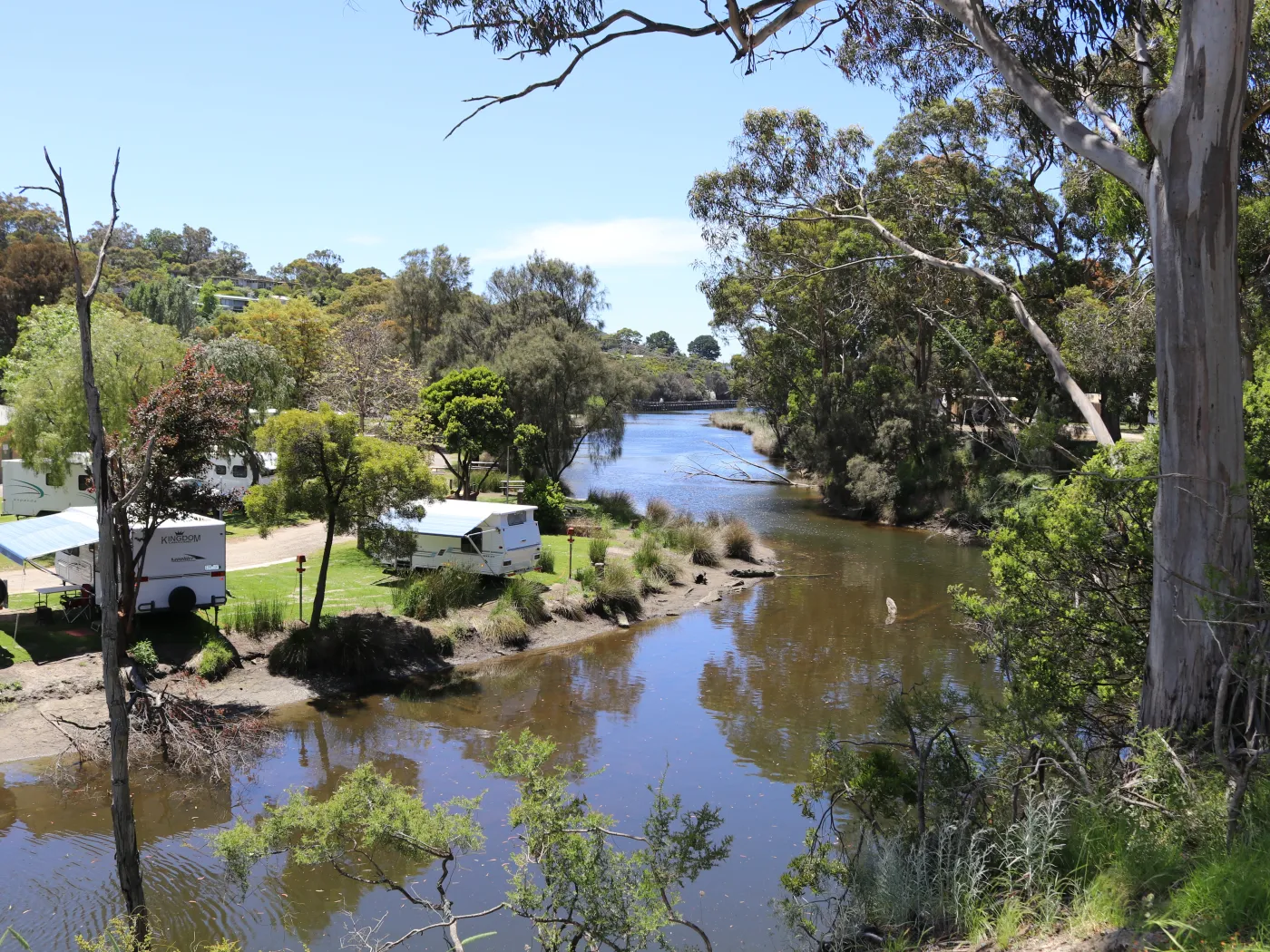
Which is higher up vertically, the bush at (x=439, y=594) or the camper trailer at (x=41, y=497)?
the camper trailer at (x=41, y=497)

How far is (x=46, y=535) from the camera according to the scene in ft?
56.7

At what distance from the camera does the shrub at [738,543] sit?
31000 mm

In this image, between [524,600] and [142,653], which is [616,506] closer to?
[524,600]

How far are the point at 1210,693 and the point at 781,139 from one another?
20.6 metres

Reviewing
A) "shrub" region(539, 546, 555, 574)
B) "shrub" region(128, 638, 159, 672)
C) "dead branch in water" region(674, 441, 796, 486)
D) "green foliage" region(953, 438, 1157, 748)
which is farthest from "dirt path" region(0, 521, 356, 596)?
"dead branch in water" region(674, 441, 796, 486)

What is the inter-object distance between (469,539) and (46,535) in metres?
8.53

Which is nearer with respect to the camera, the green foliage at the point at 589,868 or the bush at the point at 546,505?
the green foliage at the point at 589,868

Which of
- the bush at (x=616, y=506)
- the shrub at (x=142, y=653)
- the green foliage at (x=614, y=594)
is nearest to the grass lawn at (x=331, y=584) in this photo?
the shrub at (x=142, y=653)

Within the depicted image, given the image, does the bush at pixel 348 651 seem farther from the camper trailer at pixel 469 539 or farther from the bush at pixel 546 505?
the bush at pixel 546 505

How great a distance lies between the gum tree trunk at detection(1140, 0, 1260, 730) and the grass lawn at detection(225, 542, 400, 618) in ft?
52.0

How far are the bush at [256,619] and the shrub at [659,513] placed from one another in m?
15.6

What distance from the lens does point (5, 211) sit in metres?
87.6

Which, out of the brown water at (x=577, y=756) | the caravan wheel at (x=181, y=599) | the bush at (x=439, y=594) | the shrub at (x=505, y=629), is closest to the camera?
the brown water at (x=577, y=756)

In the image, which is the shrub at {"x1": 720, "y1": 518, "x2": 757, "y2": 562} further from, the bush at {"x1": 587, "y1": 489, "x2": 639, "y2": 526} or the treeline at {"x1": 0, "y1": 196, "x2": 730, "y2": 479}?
the treeline at {"x1": 0, "y1": 196, "x2": 730, "y2": 479}
